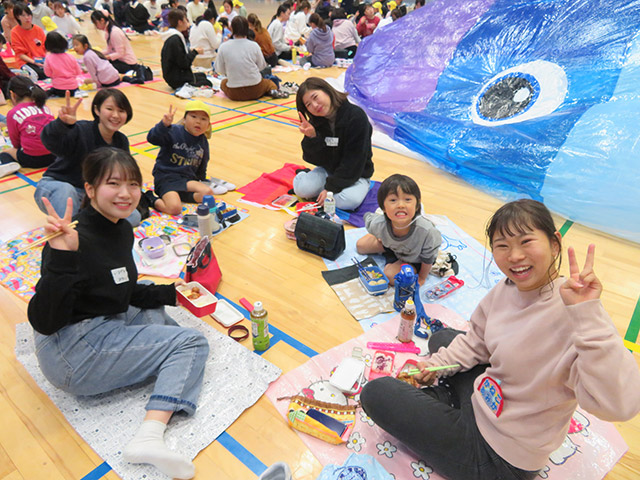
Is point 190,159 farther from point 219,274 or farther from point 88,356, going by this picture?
point 88,356

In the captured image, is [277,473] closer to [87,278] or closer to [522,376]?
[522,376]

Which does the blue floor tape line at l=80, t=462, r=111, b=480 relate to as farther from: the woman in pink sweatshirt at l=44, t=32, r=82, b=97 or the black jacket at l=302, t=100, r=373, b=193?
the woman in pink sweatshirt at l=44, t=32, r=82, b=97

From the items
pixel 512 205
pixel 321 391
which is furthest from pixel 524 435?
pixel 321 391

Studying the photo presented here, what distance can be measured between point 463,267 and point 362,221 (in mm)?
957

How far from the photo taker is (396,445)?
1795mm

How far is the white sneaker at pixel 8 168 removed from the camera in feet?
13.2

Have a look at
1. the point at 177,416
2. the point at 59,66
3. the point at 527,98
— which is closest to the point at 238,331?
the point at 177,416

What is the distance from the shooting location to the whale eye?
4.21 meters

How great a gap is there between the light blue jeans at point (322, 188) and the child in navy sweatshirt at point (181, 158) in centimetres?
84

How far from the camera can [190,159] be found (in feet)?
12.1

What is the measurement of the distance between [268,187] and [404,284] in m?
2.03

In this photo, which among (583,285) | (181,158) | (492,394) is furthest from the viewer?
(181,158)

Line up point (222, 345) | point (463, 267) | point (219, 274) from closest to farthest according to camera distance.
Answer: point (222, 345) < point (219, 274) < point (463, 267)

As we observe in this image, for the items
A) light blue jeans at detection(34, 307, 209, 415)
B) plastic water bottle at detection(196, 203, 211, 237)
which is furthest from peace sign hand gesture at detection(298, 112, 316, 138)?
light blue jeans at detection(34, 307, 209, 415)
